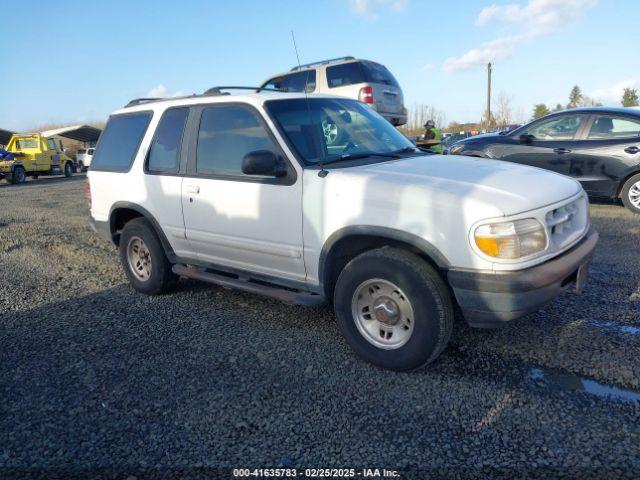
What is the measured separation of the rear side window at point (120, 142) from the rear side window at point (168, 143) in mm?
271

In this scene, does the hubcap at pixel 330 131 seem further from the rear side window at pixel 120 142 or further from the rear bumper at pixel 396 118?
the rear bumper at pixel 396 118

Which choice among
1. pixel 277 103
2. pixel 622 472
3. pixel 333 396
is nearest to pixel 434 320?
pixel 333 396

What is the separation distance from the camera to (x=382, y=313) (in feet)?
10.7

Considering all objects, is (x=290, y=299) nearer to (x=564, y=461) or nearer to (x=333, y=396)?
(x=333, y=396)

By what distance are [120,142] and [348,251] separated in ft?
9.91

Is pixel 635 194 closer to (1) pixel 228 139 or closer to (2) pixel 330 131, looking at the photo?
(2) pixel 330 131

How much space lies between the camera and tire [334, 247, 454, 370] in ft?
9.96

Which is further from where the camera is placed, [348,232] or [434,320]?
[348,232]

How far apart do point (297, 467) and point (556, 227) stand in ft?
7.07

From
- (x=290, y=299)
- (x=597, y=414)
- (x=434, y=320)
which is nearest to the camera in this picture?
(x=597, y=414)

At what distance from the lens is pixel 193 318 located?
4414mm

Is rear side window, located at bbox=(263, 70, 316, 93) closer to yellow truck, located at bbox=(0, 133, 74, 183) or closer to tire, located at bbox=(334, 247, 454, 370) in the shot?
tire, located at bbox=(334, 247, 454, 370)

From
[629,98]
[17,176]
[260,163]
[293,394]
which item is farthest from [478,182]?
[629,98]

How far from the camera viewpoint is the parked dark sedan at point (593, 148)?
771 centimetres
